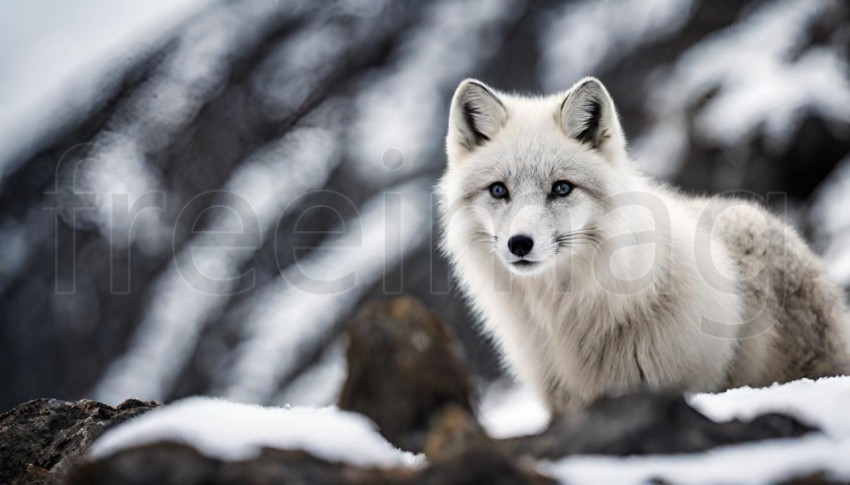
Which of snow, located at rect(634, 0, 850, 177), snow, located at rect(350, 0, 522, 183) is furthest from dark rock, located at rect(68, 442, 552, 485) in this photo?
snow, located at rect(350, 0, 522, 183)

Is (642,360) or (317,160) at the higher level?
(317,160)

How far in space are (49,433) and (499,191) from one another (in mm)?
3082

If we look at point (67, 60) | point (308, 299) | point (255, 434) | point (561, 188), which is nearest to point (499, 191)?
point (561, 188)

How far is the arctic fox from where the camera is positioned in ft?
14.8

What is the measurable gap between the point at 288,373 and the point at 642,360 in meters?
15.5

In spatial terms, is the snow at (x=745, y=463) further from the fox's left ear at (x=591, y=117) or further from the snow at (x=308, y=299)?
the snow at (x=308, y=299)

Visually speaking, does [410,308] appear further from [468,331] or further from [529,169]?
[468,331]

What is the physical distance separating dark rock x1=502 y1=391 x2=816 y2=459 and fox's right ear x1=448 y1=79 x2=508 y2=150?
2.79 meters

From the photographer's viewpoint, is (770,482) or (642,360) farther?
(642,360)

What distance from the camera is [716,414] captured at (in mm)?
2998

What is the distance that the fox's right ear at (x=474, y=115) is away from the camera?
5.00 metres

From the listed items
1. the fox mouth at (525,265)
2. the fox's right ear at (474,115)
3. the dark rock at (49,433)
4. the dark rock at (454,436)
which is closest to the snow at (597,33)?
the fox's right ear at (474,115)

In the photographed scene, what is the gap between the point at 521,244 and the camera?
4199mm

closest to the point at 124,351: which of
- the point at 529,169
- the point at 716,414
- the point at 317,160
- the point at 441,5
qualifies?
the point at 317,160
